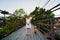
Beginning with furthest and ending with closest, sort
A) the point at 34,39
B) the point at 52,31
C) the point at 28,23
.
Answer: the point at 28,23 < the point at 34,39 < the point at 52,31

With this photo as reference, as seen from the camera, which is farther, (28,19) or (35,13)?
(35,13)

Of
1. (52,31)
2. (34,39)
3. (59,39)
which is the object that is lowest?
(59,39)

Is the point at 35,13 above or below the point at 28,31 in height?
above

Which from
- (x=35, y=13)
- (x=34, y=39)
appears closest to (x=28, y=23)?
(x=34, y=39)

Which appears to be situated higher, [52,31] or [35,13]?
[35,13]

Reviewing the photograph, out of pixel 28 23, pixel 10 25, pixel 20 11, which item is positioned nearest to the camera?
pixel 28 23

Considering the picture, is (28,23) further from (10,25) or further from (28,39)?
(10,25)

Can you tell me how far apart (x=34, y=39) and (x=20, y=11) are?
41495 millimetres

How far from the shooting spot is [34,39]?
10.6 ft

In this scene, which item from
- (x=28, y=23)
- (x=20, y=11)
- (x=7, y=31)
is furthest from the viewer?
(x=20, y=11)

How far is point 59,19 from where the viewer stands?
2.65 metres

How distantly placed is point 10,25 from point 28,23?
107 inches

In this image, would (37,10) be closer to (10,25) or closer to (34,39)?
(10,25)

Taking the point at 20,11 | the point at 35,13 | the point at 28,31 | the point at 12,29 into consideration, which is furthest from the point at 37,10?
the point at 28,31
